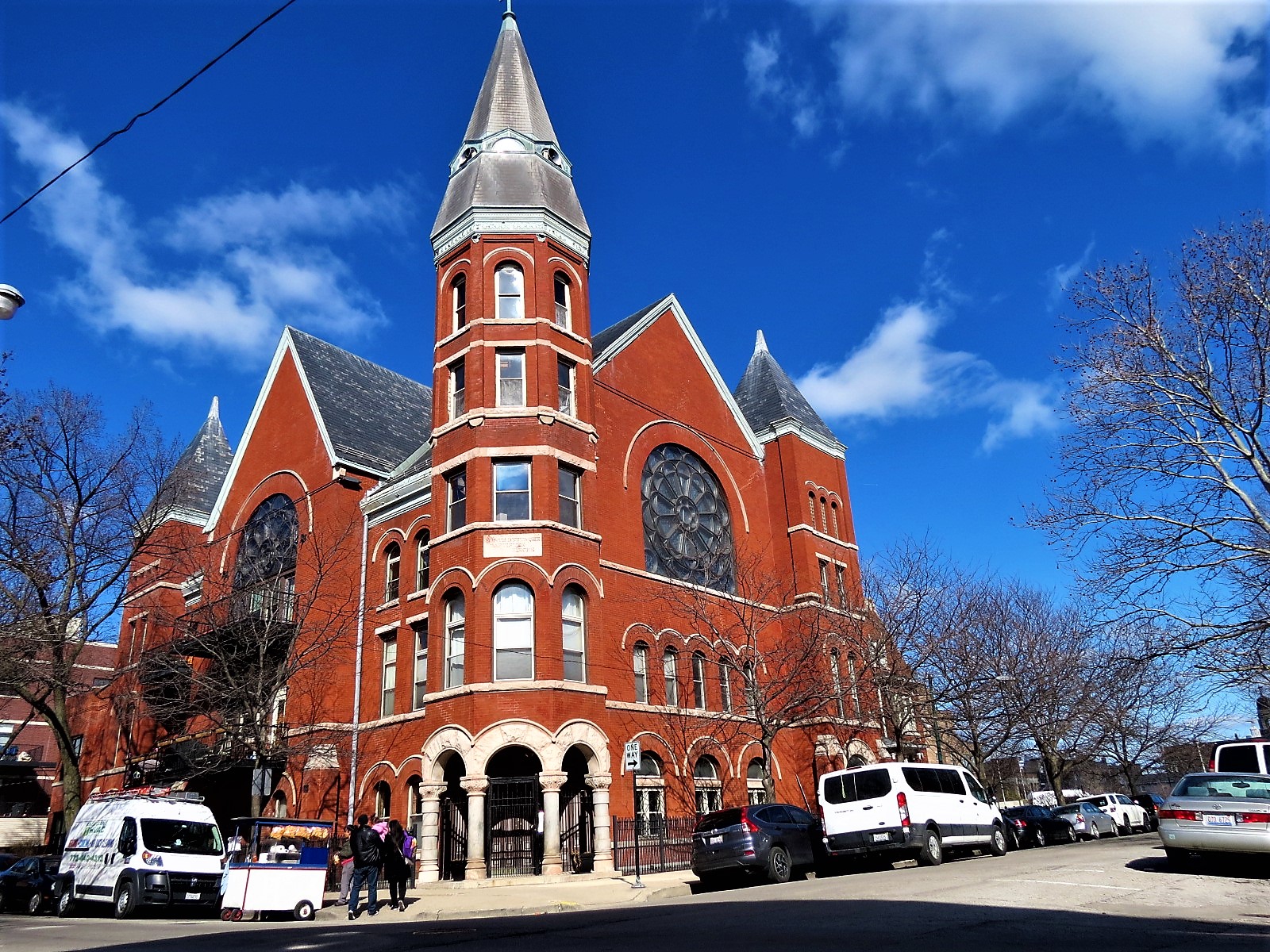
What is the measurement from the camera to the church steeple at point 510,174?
29.6 m

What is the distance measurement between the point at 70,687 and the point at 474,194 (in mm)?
18839

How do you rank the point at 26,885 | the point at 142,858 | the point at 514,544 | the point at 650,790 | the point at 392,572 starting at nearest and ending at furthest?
the point at 142,858 < the point at 26,885 < the point at 514,544 < the point at 650,790 < the point at 392,572

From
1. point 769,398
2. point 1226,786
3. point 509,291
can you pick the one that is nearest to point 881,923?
point 1226,786

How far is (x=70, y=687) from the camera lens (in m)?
27.3

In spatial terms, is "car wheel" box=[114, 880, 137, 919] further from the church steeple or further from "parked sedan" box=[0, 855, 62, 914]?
the church steeple

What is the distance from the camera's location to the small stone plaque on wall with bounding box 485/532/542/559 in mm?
25406

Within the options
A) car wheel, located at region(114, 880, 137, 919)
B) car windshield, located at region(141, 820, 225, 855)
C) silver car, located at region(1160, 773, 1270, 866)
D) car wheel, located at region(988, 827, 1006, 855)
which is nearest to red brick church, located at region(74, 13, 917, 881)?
car windshield, located at region(141, 820, 225, 855)

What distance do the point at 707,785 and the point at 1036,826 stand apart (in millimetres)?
10223

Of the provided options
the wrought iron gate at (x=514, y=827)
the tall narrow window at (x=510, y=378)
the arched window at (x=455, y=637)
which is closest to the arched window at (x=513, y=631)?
the arched window at (x=455, y=637)

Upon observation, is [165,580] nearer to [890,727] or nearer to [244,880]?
[244,880]

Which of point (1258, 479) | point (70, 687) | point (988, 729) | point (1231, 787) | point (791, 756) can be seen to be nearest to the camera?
point (1231, 787)

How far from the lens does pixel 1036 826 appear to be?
29.2 metres

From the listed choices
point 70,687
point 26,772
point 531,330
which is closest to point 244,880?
point 70,687

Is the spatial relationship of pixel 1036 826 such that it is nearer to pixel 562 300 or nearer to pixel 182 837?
pixel 562 300
